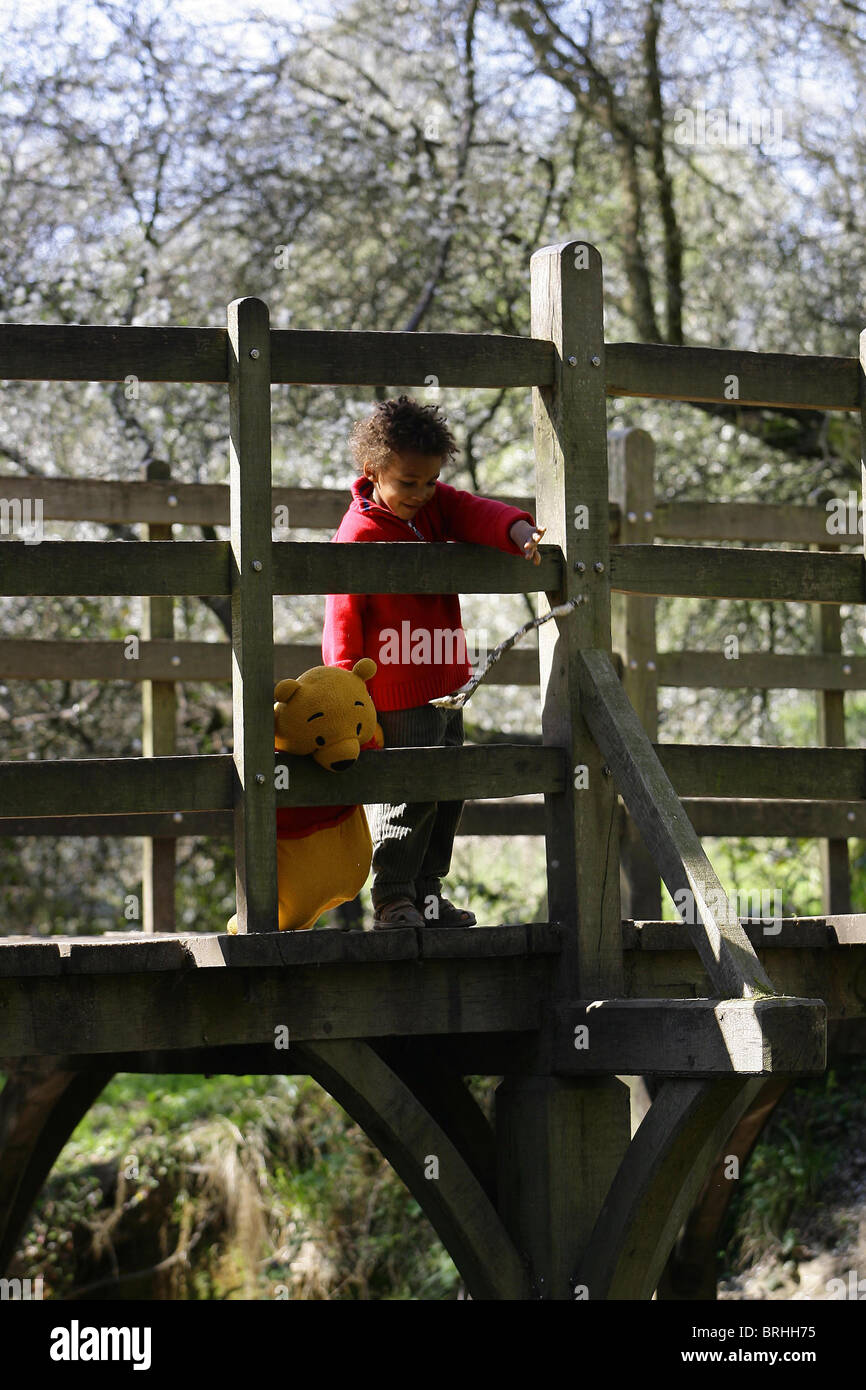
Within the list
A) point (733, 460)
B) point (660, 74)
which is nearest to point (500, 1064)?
point (733, 460)

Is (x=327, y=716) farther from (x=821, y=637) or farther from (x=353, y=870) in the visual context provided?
(x=821, y=637)

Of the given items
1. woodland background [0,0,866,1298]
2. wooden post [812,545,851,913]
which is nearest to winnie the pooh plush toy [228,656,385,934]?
wooden post [812,545,851,913]

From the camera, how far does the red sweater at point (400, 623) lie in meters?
4.29

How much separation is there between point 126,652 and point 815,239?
611cm

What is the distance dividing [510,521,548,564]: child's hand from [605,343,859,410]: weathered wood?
46 centimetres

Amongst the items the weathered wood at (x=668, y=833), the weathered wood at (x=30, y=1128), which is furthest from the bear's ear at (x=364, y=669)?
the weathered wood at (x=30, y=1128)

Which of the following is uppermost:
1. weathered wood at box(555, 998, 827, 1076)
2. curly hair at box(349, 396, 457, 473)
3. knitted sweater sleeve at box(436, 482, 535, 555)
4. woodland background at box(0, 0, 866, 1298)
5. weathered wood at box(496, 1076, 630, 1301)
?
woodland background at box(0, 0, 866, 1298)

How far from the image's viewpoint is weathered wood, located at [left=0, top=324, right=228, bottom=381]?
380 centimetres

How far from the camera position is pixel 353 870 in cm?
415

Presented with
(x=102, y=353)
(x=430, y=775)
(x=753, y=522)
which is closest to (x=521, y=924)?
(x=430, y=775)

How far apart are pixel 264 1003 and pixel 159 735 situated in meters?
2.73

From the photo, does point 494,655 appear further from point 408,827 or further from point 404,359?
point 404,359

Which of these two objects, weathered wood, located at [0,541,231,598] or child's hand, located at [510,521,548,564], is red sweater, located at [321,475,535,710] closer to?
child's hand, located at [510,521,548,564]
